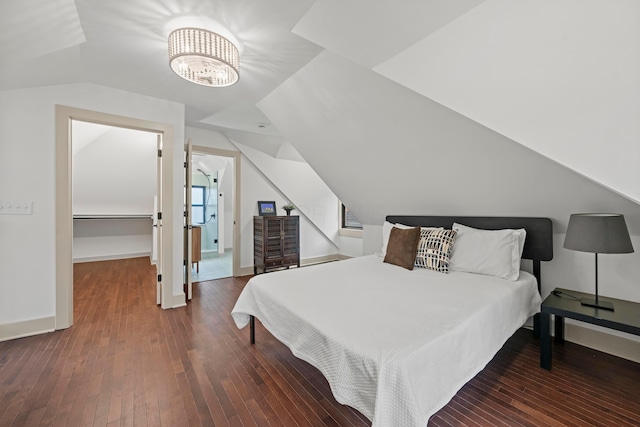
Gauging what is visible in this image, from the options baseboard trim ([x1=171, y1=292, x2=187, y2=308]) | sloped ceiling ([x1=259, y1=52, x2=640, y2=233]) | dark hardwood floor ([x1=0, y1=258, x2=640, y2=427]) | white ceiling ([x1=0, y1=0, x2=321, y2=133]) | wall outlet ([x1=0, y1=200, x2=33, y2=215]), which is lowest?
dark hardwood floor ([x1=0, y1=258, x2=640, y2=427])

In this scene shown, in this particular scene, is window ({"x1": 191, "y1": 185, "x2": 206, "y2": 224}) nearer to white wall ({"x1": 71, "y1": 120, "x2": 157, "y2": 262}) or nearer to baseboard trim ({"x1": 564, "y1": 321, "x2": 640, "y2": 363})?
white wall ({"x1": 71, "y1": 120, "x2": 157, "y2": 262})

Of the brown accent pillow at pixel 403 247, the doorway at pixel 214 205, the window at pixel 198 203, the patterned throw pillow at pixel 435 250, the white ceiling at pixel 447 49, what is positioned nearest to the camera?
the white ceiling at pixel 447 49

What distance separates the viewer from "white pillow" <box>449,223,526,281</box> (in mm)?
2223

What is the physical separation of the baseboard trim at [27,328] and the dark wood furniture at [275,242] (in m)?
2.47

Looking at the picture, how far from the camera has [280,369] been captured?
187 cm

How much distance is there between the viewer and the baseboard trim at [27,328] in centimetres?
226

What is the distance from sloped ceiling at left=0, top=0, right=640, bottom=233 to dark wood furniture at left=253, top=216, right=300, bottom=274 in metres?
1.98

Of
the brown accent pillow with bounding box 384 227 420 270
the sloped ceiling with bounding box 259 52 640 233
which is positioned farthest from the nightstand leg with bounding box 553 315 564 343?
the brown accent pillow with bounding box 384 227 420 270

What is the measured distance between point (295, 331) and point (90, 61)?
2691 millimetres

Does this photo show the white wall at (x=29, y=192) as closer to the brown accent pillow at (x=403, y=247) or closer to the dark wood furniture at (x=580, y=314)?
the brown accent pillow at (x=403, y=247)

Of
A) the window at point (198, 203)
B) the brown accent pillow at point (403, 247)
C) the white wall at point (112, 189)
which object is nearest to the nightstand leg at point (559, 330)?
the brown accent pillow at point (403, 247)

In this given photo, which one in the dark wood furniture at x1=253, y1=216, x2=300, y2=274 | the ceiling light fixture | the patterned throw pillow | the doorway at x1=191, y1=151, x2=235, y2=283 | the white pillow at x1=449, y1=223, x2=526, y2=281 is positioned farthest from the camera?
the doorway at x1=191, y1=151, x2=235, y2=283

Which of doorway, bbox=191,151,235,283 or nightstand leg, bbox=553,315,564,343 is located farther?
doorway, bbox=191,151,235,283

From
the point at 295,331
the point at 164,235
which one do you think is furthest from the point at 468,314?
the point at 164,235
